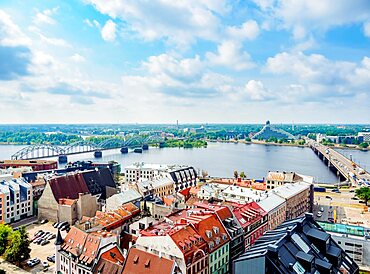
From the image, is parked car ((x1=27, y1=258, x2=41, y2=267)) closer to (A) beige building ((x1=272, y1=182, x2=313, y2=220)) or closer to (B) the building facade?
(B) the building facade

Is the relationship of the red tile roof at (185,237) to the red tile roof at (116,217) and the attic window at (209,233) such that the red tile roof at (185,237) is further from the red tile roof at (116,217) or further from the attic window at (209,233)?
the red tile roof at (116,217)

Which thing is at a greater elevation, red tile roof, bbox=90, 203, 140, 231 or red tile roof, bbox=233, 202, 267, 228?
red tile roof, bbox=233, 202, 267, 228

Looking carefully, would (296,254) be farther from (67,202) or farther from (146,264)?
(67,202)

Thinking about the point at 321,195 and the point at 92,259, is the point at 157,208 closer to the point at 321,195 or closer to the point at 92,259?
the point at 92,259

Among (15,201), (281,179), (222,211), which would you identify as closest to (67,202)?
(15,201)

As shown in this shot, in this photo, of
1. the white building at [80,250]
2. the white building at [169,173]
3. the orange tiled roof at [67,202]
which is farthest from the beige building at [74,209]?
the white building at [169,173]

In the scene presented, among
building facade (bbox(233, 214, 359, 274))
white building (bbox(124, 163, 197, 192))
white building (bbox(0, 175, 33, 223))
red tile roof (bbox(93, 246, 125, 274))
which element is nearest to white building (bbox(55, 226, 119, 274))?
red tile roof (bbox(93, 246, 125, 274))
